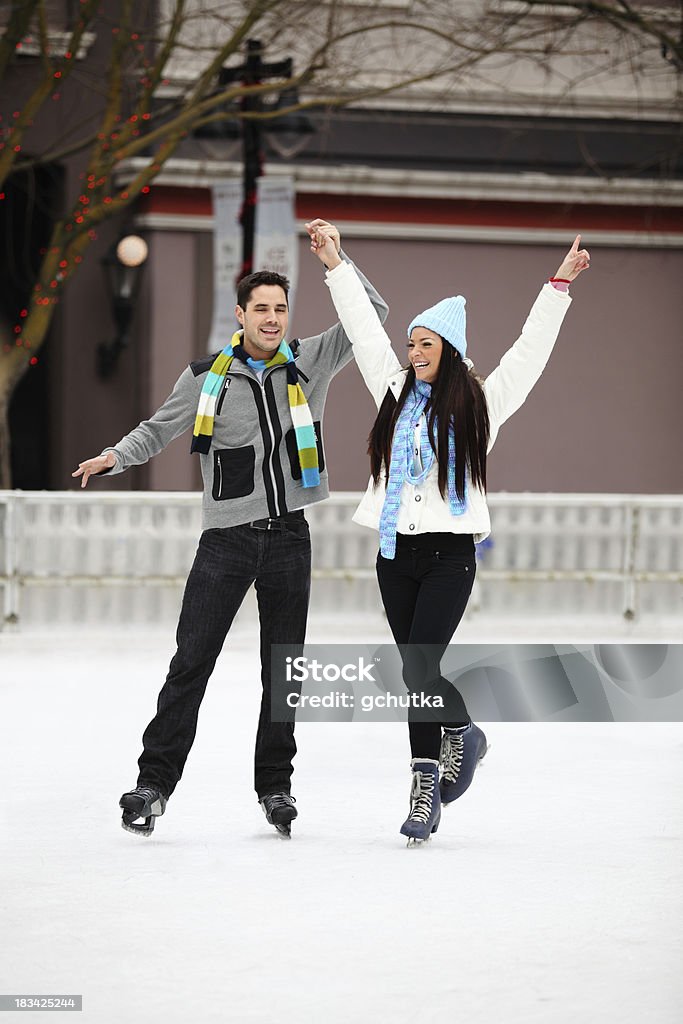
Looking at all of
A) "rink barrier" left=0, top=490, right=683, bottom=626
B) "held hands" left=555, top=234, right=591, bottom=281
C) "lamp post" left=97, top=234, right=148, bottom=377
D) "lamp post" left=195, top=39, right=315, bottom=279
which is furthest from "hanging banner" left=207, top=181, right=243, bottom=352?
"held hands" left=555, top=234, right=591, bottom=281

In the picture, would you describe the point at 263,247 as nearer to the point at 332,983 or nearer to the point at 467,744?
the point at 467,744

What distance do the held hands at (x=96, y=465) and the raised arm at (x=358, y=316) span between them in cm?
86

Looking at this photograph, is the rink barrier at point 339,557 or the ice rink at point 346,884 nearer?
the ice rink at point 346,884

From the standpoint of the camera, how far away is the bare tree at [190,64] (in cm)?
1185

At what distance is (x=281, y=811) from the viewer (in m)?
5.26

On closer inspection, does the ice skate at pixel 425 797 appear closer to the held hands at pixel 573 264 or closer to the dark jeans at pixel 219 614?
the dark jeans at pixel 219 614

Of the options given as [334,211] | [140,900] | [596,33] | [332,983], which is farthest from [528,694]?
[596,33]

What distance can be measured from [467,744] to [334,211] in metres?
9.58

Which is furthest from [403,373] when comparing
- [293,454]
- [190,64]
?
[190,64]

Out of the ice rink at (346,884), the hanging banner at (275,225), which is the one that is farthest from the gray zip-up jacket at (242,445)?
the hanging banner at (275,225)

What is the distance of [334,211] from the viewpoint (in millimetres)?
14359

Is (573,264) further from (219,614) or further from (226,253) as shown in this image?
(226,253)

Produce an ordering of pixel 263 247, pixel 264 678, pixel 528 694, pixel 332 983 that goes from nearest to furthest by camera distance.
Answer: pixel 332 983 → pixel 264 678 → pixel 528 694 → pixel 263 247

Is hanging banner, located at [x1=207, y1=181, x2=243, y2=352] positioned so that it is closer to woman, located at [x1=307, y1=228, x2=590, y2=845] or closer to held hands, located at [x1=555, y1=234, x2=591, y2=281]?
woman, located at [x1=307, y1=228, x2=590, y2=845]
